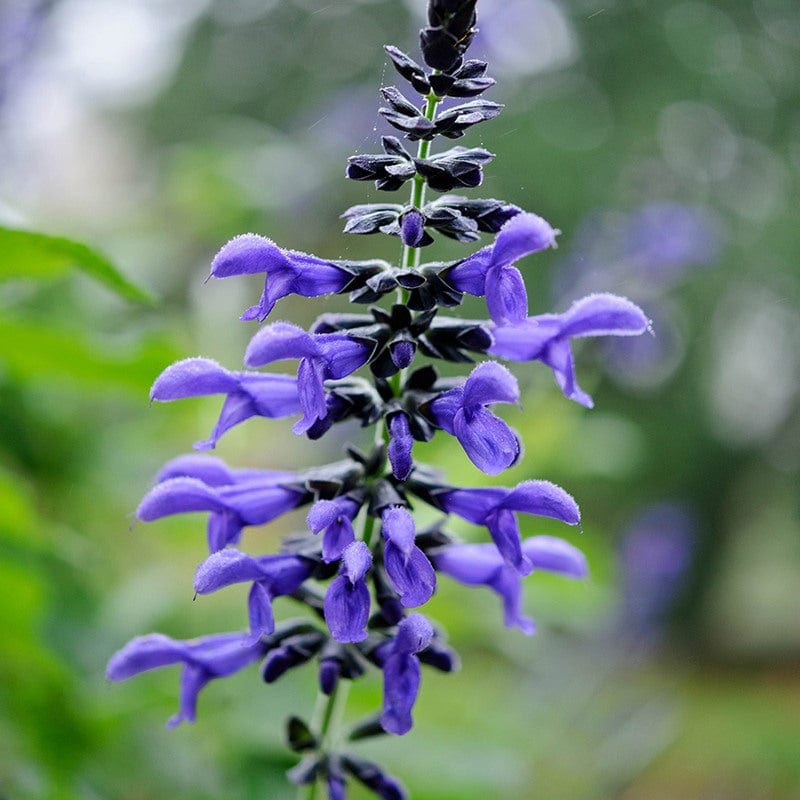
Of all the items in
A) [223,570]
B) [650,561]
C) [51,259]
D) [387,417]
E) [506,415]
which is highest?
[650,561]

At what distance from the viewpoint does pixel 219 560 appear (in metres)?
1.35

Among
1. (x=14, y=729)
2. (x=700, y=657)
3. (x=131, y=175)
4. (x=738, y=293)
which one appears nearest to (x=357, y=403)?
(x=14, y=729)

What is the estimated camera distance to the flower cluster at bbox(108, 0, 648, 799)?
4.31 ft

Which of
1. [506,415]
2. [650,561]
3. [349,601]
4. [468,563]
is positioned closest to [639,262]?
[506,415]

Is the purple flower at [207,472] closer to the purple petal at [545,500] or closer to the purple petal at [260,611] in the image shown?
the purple petal at [260,611]

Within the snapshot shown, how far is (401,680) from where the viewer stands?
53.9 inches

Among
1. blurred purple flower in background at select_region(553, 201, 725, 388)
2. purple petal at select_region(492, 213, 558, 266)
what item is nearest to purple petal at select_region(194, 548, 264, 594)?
purple petal at select_region(492, 213, 558, 266)

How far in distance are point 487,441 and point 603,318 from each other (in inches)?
11.5

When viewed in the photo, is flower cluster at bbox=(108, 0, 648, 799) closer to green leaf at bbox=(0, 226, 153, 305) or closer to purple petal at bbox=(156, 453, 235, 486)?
purple petal at bbox=(156, 453, 235, 486)

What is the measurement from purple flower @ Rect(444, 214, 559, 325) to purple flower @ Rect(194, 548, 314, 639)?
470mm

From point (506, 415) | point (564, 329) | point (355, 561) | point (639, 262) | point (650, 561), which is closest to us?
point (355, 561)

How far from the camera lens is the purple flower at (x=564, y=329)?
1.45m

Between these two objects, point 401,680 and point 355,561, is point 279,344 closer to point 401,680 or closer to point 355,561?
point 355,561

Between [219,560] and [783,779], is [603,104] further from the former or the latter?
[219,560]
